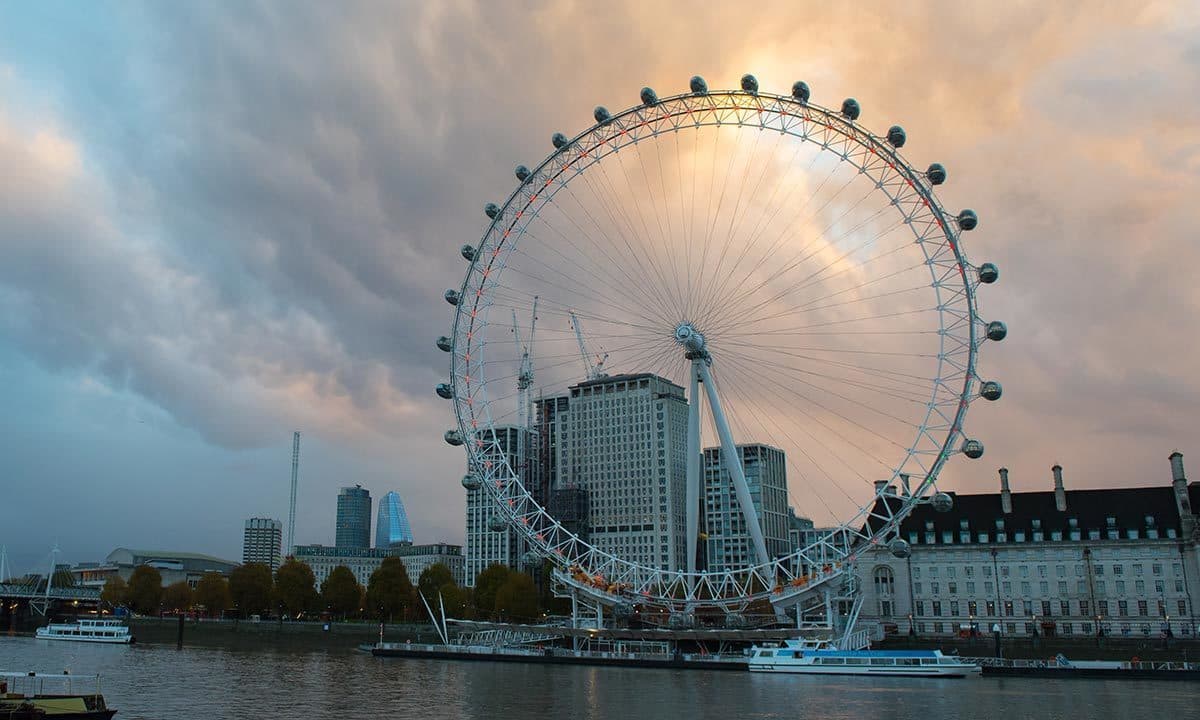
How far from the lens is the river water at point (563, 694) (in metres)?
47.1

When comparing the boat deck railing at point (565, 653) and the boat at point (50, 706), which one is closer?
the boat at point (50, 706)

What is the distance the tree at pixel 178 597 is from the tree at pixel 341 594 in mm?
34320

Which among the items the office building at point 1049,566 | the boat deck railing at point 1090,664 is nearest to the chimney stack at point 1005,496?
the office building at point 1049,566

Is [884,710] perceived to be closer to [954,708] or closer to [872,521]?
[954,708]

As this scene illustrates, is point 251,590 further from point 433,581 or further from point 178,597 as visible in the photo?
point 433,581

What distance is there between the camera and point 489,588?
441 feet

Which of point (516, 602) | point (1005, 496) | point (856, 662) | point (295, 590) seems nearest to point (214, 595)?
point (295, 590)

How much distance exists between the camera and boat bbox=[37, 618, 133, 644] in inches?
4670

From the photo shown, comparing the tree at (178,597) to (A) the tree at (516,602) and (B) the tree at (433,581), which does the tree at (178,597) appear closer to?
(B) the tree at (433,581)

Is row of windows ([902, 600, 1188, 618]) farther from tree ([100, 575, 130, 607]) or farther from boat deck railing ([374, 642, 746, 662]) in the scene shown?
tree ([100, 575, 130, 607])

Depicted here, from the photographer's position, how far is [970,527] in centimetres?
10138

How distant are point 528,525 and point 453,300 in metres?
20.2

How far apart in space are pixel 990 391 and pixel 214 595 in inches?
4967

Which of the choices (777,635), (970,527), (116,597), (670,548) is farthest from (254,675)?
(670,548)
